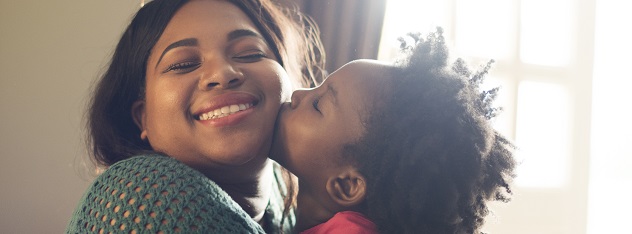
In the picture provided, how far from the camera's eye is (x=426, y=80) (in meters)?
1.22

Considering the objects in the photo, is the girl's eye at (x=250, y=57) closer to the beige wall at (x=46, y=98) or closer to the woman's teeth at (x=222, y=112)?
the woman's teeth at (x=222, y=112)

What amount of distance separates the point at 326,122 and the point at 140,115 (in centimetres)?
42

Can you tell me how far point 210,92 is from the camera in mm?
1266

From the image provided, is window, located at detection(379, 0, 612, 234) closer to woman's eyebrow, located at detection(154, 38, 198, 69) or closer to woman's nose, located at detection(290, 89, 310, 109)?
woman's nose, located at detection(290, 89, 310, 109)

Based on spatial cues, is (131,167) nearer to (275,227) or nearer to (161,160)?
(161,160)

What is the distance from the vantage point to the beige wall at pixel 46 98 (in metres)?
2.01

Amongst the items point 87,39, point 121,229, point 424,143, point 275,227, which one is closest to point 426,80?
point 424,143

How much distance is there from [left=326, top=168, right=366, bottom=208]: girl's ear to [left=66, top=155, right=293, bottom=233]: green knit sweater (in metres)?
0.25

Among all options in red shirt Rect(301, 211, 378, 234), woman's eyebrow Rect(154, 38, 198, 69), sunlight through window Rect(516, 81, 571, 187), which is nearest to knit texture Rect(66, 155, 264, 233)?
red shirt Rect(301, 211, 378, 234)

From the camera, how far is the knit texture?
0.96m

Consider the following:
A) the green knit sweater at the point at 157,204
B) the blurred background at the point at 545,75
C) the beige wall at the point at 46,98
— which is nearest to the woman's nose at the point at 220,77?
the green knit sweater at the point at 157,204

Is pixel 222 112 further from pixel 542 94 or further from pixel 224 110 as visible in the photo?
pixel 542 94

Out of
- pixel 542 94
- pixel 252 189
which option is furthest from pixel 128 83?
pixel 542 94

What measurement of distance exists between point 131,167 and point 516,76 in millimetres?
2510
